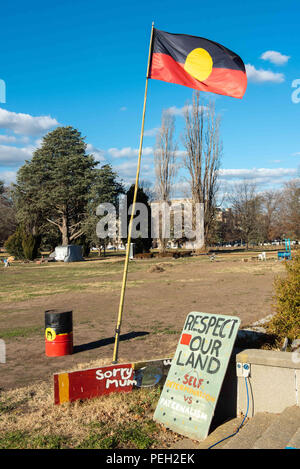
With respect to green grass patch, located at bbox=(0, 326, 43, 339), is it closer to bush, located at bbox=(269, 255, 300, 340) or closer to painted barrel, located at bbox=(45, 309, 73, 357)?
painted barrel, located at bbox=(45, 309, 73, 357)

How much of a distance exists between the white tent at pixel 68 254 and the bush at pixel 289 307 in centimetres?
3717

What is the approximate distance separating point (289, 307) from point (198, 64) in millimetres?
4119

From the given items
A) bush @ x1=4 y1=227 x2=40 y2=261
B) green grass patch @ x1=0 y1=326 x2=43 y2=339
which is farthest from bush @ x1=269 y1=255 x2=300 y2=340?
bush @ x1=4 y1=227 x2=40 y2=261

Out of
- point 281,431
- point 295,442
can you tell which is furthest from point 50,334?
point 295,442

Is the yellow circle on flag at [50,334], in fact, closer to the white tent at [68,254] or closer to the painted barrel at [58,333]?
the painted barrel at [58,333]

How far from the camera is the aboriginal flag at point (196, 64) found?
6.42 meters

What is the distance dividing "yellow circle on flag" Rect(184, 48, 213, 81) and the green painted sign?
Answer: 3.97m

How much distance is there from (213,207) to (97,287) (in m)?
33.9

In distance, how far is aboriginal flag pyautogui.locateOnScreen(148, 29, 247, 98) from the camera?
6422 mm

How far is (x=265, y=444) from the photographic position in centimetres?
343

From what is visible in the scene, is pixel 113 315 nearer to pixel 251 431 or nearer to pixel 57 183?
pixel 251 431

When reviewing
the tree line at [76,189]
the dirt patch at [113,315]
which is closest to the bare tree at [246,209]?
the tree line at [76,189]

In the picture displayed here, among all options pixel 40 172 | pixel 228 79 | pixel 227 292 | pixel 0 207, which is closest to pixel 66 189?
pixel 40 172

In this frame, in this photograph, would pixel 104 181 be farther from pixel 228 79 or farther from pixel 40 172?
pixel 228 79
